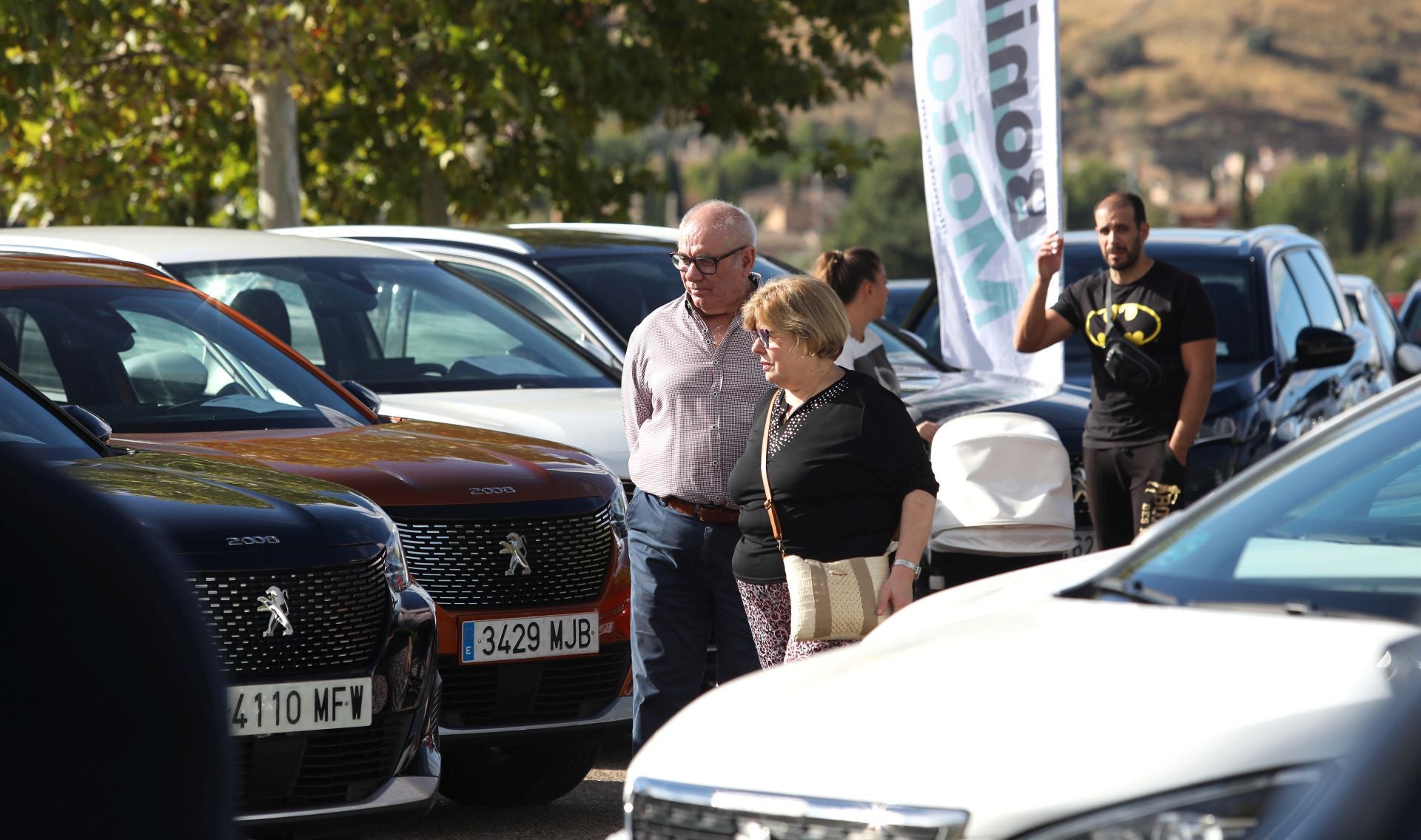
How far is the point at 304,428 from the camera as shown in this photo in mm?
6285

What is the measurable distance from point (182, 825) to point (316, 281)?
697cm

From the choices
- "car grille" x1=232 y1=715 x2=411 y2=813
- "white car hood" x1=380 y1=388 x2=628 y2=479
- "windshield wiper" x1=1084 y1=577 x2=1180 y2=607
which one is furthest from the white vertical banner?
"windshield wiper" x1=1084 y1=577 x2=1180 y2=607

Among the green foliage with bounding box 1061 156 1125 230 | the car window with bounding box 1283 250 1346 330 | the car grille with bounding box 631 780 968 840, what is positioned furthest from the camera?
the green foliage with bounding box 1061 156 1125 230

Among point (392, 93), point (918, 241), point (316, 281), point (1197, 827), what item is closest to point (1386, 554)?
point (1197, 827)

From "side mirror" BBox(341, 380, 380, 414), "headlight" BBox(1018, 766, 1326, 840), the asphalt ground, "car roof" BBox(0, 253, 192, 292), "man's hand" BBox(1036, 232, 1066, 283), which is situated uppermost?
"car roof" BBox(0, 253, 192, 292)

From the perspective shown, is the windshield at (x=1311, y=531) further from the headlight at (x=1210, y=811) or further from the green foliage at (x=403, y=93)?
the green foliage at (x=403, y=93)

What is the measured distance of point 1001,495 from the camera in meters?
6.75

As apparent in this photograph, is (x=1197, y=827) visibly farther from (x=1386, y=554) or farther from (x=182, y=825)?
(x=182, y=825)

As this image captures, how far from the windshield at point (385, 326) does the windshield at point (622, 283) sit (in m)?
0.51

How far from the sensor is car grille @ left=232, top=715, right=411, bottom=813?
4680mm

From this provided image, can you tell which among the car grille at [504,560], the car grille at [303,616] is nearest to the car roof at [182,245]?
the car grille at [504,560]

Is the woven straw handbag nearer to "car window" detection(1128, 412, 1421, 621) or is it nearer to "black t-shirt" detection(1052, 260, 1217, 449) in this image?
"car window" detection(1128, 412, 1421, 621)

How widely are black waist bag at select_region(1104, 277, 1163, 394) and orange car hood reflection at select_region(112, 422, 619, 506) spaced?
2291 mm

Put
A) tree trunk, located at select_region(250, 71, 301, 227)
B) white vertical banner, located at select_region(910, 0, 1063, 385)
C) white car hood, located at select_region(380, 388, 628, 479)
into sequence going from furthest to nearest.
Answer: tree trunk, located at select_region(250, 71, 301, 227), white vertical banner, located at select_region(910, 0, 1063, 385), white car hood, located at select_region(380, 388, 628, 479)
